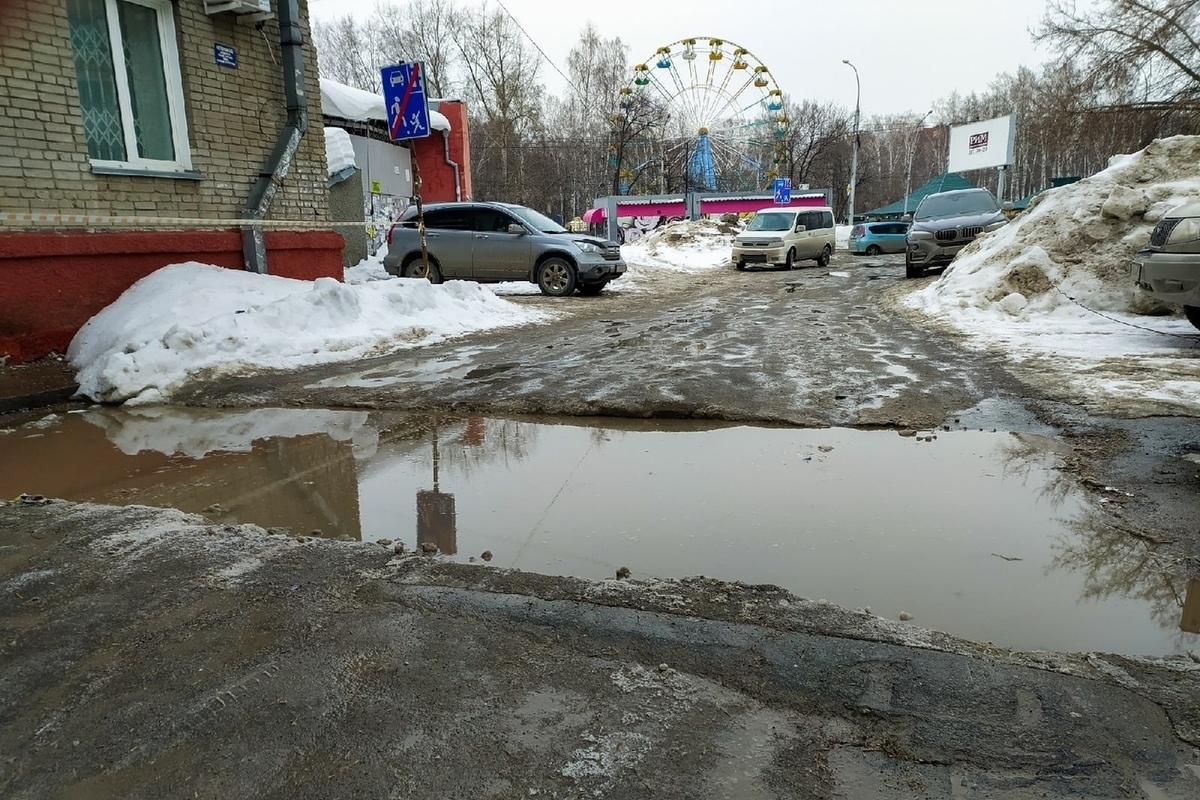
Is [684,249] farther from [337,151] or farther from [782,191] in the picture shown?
[337,151]

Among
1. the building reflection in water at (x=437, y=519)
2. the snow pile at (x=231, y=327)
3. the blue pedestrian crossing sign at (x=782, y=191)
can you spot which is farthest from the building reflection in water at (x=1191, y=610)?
the blue pedestrian crossing sign at (x=782, y=191)

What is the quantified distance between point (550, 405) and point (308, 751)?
403 centimetres

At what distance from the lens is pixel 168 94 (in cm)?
917

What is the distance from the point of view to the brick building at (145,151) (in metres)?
7.60

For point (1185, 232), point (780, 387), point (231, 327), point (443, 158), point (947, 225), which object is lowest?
point (780, 387)

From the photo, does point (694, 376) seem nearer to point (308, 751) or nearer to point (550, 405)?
point (550, 405)

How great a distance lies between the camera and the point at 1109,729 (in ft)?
6.48

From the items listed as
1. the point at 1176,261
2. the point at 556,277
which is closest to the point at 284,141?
the point at 556,277

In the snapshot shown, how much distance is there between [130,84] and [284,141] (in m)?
1.96

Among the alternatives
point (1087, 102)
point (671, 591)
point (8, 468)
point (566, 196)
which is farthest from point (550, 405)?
point (566, 196)

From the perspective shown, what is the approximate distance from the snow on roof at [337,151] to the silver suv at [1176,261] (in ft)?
47.5

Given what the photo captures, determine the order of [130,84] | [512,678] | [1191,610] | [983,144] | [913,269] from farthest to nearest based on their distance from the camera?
[983,144], [913,269], [130,84], [1191,610], [512,678]

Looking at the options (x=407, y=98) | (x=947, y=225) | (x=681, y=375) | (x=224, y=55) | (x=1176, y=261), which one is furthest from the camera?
(x=947, y=225)

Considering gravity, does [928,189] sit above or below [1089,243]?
above
